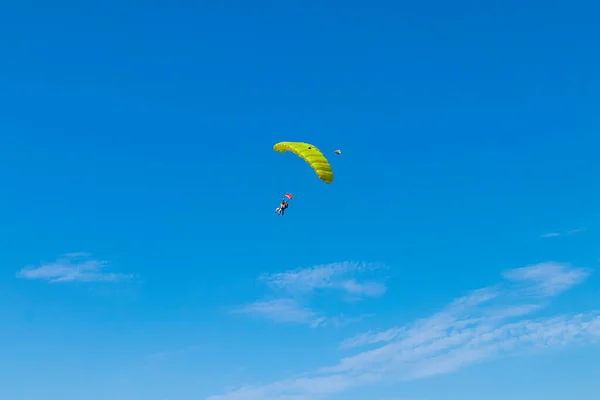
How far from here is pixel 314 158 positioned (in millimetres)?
57500

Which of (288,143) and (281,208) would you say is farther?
(281,208)

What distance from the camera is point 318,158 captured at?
189 feet

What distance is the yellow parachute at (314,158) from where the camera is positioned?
2232 inches

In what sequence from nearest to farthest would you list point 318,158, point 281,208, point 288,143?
point 318,158 < point 288,143 < point 281,208

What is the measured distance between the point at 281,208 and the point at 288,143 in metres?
8.53

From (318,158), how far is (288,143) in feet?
16.8

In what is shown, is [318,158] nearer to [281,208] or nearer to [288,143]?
[288,143]

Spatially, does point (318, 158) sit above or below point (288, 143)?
below

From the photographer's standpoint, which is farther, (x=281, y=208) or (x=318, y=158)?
(x=281, y=208)

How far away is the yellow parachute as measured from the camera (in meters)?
56.7

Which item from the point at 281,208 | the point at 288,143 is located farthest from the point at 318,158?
the point at 281,208

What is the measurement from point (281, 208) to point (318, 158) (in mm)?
10971

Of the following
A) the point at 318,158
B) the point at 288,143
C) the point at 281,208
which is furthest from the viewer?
the point at 281,208

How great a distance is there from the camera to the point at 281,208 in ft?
219
